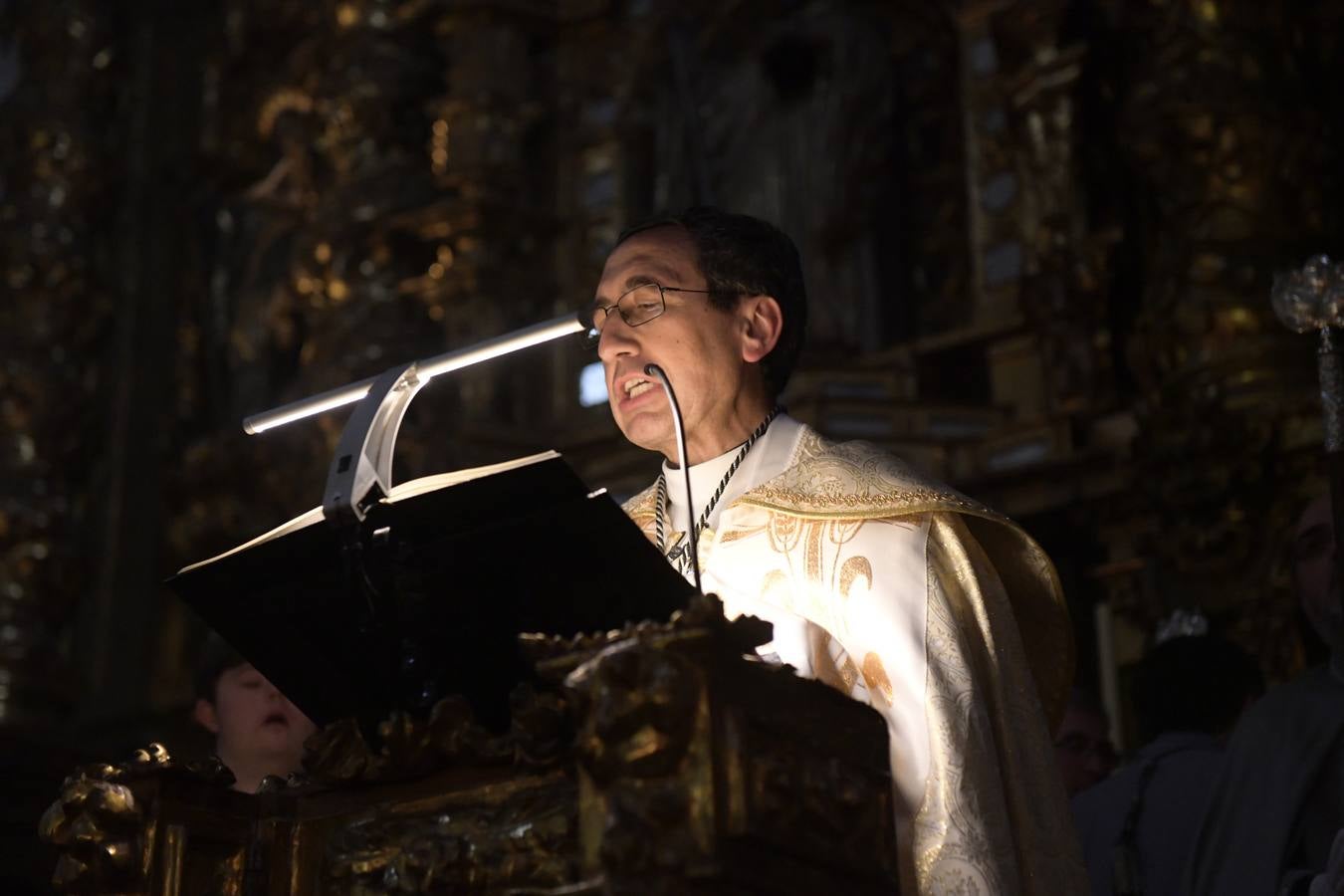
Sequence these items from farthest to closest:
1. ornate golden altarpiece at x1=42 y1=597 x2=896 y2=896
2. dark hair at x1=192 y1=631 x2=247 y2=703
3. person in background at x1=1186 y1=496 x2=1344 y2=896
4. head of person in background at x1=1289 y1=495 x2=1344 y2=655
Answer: dark hair at x1=192 y1=631 x2=247 y2=703, head of person in background at x1=1289 y1=495 x2=1344 y2=655, person in background at x1=1186 y1=496 x2=1344 y2=896, ornate golden altarpiece at x1=42 y1=597 x2=896 y2=896

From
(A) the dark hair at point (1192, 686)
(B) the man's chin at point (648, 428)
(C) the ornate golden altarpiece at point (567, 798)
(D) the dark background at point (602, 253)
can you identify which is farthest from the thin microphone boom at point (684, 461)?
(D) the dark background at point (602, 253)

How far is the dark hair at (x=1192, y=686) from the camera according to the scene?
13.0 feet

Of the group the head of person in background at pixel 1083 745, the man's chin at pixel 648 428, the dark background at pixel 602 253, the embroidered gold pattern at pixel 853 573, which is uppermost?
→ the dark background at pixel 602 253

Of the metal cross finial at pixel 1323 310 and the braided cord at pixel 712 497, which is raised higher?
the metal cross finial at pixel 1323 310

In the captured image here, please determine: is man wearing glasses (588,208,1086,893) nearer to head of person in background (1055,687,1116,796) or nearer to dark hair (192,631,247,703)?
dark hair (192,631,247,703)

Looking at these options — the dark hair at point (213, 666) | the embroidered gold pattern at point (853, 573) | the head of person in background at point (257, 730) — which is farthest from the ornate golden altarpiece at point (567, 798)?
the dark hair at point (213, 666)

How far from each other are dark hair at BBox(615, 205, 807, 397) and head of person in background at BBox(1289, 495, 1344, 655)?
112 cm

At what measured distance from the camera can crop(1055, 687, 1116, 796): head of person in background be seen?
4535 mm

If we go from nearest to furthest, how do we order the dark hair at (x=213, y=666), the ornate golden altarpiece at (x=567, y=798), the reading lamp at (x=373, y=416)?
the ornate golden altarpiece at (x=567, y=798), the reading lamp at (x=373, y=416), the dark hair at (x=213, y=666)

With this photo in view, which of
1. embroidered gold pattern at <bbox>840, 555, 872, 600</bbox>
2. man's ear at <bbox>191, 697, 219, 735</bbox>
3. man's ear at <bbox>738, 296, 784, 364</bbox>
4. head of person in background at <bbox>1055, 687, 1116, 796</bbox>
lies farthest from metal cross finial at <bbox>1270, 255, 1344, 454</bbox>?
man's ear at <bbox>191, 697, 219, 735</bbox>

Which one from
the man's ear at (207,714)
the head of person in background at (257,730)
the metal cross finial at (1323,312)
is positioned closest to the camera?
the metal cross finial at (1323,312)

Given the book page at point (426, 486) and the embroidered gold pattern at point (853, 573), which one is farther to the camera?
the embroidered gold pattern at point (853, 573)

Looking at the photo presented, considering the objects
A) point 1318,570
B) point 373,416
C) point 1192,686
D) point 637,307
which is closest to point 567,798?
point 373,416

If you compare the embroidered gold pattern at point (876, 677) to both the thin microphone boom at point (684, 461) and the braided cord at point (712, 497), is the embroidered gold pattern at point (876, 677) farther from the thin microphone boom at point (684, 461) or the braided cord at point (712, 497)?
the braided cord at point (712, 497)
